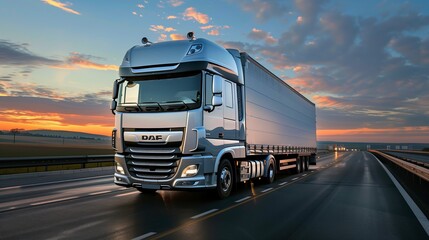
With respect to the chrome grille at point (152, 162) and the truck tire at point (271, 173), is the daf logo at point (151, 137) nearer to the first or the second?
the chrome grille at point (152, 162)

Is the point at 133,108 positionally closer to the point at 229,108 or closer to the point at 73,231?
the point at 229,108

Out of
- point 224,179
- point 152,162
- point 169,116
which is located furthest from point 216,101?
point 224,179

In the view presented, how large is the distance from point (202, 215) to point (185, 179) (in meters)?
1.09

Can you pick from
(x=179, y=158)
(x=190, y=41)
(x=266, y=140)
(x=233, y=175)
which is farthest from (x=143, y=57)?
(x=266, y=140)

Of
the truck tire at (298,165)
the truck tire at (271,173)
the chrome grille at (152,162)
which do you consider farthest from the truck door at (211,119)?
the truck tire at (298,165)

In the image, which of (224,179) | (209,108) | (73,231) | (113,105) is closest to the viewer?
(73,231)

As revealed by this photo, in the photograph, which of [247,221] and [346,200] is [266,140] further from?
[247,221]

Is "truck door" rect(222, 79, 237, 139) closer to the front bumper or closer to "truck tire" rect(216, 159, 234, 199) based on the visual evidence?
"truck tire" rect(216, 159, 234, 199)

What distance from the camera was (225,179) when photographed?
10.0m

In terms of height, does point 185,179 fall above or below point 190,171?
below

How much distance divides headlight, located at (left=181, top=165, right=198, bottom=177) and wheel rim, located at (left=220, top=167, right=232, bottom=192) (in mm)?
1279

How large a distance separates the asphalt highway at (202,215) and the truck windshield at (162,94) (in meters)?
2.34

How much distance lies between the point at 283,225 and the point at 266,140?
6.93 metres

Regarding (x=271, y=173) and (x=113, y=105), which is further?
(x=271, y=173)
